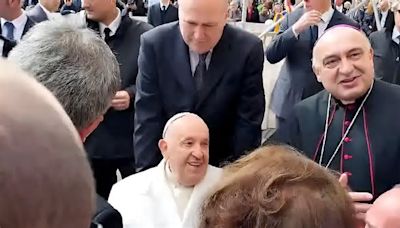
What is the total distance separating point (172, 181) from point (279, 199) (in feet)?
4.48

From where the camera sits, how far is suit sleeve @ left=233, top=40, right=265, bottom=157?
2.36m

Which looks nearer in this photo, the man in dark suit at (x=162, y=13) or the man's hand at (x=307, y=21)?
the man's hand at (x=307, y=21)

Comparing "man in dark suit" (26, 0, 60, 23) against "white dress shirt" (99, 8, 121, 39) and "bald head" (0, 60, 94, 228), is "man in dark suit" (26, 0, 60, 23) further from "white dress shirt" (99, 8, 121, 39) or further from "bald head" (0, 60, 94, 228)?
"bald head" (0, 60, 94, 228)

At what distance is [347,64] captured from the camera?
6.11ft

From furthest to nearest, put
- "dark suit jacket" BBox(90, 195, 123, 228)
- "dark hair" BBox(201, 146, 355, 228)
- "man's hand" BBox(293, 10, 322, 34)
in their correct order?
"man's hand" BBox(293, 10, 322, 34)
"dark suit jacket" BBox(90, 195, 123, 228)
"dark hair" BBox(201, 146, 355, 228)

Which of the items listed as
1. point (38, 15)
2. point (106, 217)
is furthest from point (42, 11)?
point (106, 217)

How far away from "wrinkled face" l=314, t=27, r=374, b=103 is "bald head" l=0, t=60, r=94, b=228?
1.37 metres

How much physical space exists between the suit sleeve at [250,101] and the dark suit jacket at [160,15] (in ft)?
12.3

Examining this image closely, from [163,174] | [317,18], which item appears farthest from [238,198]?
[317,18]

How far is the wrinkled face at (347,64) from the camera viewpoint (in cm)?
187

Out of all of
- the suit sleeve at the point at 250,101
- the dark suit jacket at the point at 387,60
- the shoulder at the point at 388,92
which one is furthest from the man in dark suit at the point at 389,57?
the shoulder at the point at 388,92

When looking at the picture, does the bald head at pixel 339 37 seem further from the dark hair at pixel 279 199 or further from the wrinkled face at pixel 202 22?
the dark hair at pixel 279 199

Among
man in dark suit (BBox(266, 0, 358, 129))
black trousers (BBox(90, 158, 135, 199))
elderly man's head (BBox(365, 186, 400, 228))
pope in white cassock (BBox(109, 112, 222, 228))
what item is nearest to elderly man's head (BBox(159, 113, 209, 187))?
pope in white cassock (BBox(109, 112, 222, 228))

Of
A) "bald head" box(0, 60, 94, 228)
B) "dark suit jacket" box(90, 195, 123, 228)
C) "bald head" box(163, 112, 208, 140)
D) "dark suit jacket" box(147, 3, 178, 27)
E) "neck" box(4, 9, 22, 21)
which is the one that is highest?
"bald head" box(0, 60, 94, 228)
